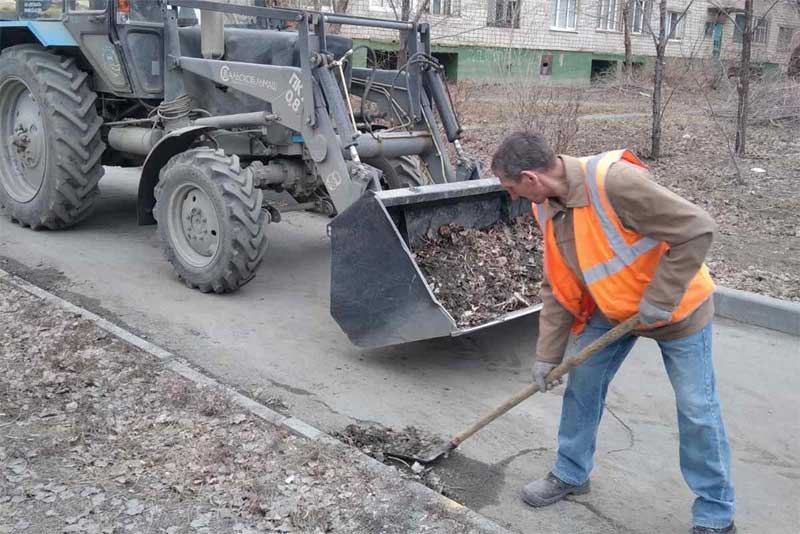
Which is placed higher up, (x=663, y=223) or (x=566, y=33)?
(x=566, y=33)

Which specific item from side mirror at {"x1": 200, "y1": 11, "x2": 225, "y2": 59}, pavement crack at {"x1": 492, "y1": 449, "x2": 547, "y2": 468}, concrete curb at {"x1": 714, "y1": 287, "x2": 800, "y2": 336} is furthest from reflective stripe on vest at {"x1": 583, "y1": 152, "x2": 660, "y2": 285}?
side mirror at {"x1": 200, "y1": 11, "x2": 225, "y2": 59}

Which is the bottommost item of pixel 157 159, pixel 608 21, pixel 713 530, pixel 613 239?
pixel 713 530

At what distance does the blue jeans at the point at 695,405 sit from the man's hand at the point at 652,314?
0.80 feet

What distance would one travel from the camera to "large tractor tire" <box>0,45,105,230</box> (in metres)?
7.54

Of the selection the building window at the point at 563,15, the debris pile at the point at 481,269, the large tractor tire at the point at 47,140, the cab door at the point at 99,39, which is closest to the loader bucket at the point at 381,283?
the debris pile at the point at 481,269

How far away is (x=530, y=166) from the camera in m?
3.29

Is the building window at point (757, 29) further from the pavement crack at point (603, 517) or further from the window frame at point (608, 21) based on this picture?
the pavement crack at point (603, 517)

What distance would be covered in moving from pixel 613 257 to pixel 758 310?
11.1 feet

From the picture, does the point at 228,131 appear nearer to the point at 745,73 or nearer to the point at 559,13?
the point at 745,73

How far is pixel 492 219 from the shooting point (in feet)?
20.4

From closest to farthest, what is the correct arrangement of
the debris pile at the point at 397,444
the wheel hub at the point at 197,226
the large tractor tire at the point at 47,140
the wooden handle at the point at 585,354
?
the wooden handle at the point at 585,354
the debris pile at the point at 397,444
the wheel hub at the point at 197,226
the large tractor tire at the point at 47,140

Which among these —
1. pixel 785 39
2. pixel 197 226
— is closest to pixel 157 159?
pixel 197 226

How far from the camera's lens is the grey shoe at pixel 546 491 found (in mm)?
3811

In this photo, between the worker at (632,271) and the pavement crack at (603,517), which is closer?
the worker at (632,271)
